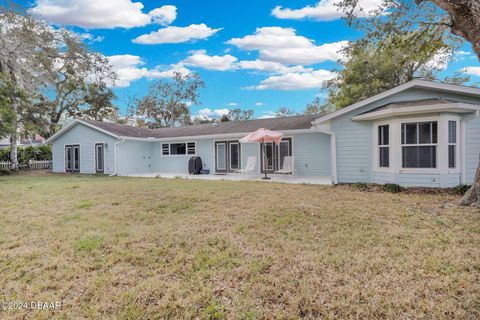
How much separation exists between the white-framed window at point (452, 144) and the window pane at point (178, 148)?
12.9m

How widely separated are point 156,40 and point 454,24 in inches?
811

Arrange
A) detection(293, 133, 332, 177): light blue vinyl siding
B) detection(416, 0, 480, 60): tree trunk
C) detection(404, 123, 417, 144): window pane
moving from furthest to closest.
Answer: detection(293, 133, 332, 177): light blue vinyl siding, detection(404, 123, 417, 144): window pane, detection(416, 0, 480, 60): tree trunk

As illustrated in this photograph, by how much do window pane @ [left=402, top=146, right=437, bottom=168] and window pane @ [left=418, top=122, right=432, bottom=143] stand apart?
22 cm

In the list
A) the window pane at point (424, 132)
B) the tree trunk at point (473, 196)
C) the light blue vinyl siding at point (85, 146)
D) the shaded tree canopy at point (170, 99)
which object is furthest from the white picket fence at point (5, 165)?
the tree trunk at point (473, 196)

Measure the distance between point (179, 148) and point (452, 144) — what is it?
1347 cm

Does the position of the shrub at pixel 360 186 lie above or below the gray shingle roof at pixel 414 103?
below

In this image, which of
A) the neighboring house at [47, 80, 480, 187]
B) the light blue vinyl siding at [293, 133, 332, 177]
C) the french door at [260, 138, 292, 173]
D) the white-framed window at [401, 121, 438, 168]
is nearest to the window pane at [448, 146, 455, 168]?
the neighboring house at [47, 80, 480, 187]

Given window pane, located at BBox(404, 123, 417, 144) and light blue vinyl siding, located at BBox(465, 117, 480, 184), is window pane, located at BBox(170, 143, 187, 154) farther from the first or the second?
light blue vinyl siding, located at BBox(465, 117, 480, 184)

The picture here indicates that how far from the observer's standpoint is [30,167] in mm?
20062

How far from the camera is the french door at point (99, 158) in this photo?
16.7 meters

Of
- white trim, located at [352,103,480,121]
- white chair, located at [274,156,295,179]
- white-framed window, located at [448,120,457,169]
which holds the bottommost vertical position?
white chair, located at [274,156,295,179]

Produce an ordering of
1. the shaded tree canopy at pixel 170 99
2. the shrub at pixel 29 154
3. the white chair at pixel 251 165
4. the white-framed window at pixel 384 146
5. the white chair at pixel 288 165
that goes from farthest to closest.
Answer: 1. the shaded tree canopy at pixel 170 99
2. the shrub at pixel 29 154
3. the white chair at pixel 251 165
4. the white chair at pixel 288 165
5. the white-framed window at pixel 384 146

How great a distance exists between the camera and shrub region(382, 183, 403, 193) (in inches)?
332

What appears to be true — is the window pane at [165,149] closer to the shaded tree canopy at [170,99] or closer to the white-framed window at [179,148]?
the white-framed window at [179,148]
